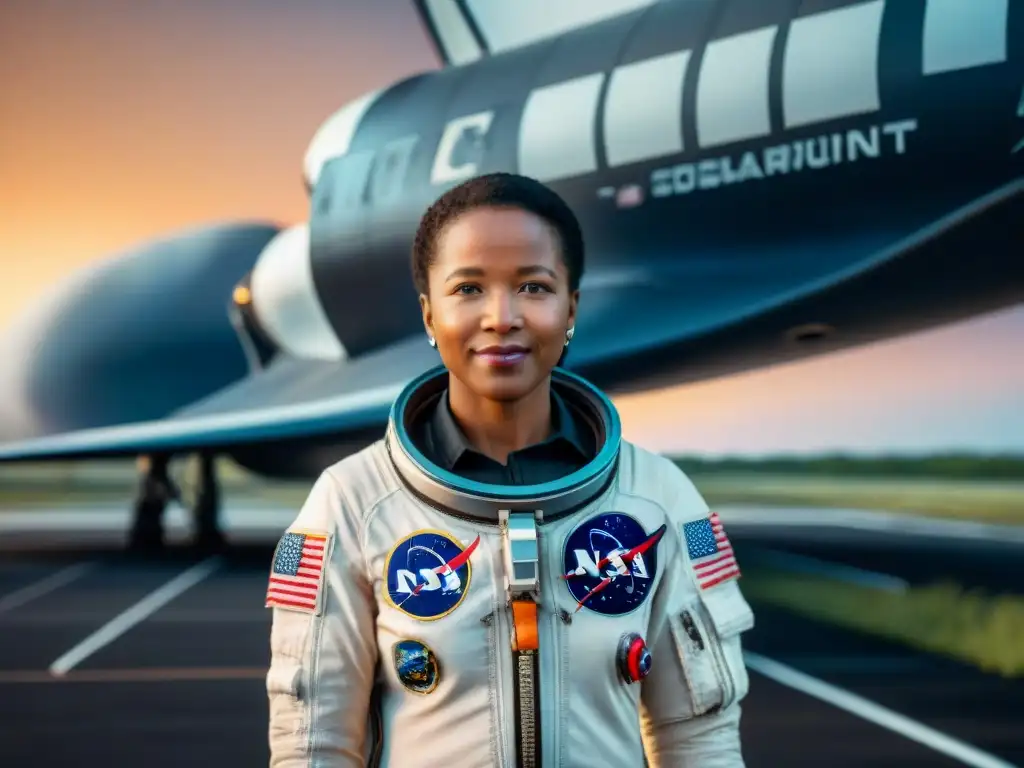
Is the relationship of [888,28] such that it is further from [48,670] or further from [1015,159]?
[48,670]

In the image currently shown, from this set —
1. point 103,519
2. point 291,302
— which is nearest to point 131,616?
point 291,302

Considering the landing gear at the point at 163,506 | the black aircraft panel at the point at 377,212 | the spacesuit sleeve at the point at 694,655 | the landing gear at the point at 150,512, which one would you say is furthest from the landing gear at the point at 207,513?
the spacesuit sleeve at the point at 694,655

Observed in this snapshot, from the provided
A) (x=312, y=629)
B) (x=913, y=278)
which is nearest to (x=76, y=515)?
(x=913, y=278)

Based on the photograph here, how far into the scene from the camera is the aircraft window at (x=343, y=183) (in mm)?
9562

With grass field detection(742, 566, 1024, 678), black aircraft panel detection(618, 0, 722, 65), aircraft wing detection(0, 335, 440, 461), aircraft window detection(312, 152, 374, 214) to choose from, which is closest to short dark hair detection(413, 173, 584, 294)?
grass field detection(742, 566, 1024, 678)

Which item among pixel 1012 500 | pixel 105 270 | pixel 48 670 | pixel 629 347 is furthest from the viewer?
pixel 1012 500

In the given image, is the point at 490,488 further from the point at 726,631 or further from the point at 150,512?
the point at 150,512

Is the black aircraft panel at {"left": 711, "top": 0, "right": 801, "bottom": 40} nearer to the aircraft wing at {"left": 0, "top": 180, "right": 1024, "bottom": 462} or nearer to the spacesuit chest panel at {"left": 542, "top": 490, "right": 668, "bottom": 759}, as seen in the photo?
the aircraft wing at {"left": 0, "top": 180, "right": 1024, "bottom": 462}

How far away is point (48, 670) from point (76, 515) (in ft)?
55.4

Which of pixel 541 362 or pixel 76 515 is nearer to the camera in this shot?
pixel 541 362

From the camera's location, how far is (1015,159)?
647 cm

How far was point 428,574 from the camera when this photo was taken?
1370 mm

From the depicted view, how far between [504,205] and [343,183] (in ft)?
28.1

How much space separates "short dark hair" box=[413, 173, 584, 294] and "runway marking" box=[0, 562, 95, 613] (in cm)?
785
